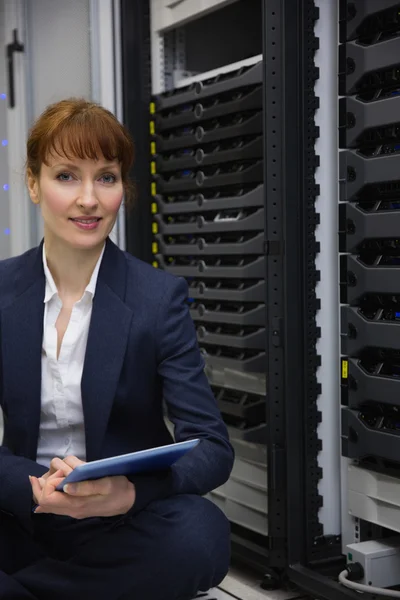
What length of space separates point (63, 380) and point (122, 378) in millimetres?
129

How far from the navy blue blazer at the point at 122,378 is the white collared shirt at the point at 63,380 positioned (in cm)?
3

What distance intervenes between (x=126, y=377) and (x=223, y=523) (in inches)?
15.2

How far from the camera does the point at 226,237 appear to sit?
2928 mm

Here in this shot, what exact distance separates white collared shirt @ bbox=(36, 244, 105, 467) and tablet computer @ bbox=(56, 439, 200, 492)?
0.31 m

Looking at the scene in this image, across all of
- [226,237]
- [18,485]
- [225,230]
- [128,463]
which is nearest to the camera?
[128,463]

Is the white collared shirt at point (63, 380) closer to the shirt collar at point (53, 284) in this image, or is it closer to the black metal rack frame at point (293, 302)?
the shirt collar at point (53, 284)

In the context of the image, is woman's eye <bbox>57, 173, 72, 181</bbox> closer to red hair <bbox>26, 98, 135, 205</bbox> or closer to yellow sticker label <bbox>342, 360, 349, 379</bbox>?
red hair <bbox>26, 98, 135, 205</bbox>

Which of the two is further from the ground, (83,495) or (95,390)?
(95,390)

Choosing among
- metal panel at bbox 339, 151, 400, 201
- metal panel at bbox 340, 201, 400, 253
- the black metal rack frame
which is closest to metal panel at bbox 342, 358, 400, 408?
the black metal rack frame

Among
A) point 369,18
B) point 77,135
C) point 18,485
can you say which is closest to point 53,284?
point 77,135

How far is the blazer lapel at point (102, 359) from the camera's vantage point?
5.93 ft

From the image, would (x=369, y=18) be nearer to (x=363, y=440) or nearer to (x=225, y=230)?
(x=225, y=230)

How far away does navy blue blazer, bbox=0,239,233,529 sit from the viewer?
5.88ft

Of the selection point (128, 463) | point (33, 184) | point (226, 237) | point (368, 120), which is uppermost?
point (368, 120)
